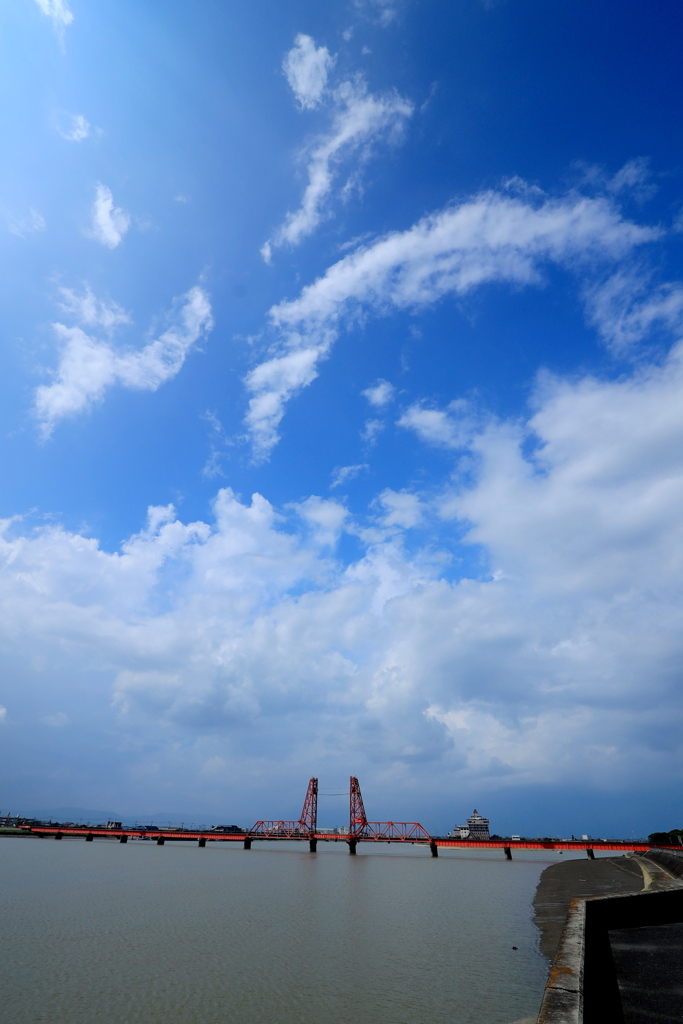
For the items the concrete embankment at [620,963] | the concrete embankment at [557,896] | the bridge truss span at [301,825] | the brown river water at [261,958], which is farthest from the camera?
the bridge truss span at [301,825]

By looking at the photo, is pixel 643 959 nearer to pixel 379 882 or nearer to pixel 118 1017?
pixel 118 1017

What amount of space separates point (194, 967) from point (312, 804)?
4656 inches

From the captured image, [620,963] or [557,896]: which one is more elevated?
[620,963]

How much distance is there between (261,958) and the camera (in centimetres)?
2061

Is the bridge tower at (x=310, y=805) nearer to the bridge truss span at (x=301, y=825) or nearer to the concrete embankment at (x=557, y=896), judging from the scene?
the bridge truss span at (x=301, y=825)

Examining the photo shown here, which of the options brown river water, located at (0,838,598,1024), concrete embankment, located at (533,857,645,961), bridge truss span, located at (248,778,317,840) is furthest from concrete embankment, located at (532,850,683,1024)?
bridge truss span, located at (248,778,317,840)

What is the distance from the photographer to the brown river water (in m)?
14.9

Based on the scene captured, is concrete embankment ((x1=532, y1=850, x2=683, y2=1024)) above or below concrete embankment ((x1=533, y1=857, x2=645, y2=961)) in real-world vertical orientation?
above

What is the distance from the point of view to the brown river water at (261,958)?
14.9 m

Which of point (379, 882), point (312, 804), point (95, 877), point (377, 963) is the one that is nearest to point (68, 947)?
point (377, 963)

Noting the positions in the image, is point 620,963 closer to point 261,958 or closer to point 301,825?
point 261,958

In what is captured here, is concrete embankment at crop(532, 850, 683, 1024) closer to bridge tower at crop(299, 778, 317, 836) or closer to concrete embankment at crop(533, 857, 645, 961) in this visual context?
concrete embankment at crop(533, 857, 645, 961)

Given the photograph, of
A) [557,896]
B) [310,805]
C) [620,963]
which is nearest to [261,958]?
[620,963]

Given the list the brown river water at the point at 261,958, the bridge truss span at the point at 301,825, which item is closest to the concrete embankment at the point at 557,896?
the brown river water at the point at 261,958
